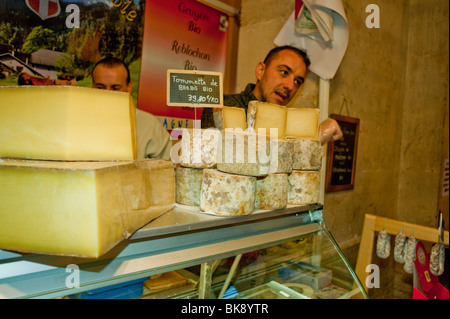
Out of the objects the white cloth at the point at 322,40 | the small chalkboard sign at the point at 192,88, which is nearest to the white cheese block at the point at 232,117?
the small chalkboard sign at the point at 192,88

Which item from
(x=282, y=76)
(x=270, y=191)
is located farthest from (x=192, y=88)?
(x=282, y=76)

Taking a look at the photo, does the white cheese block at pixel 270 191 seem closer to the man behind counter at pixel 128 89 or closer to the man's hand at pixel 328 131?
the man's hand at pixel 328 131

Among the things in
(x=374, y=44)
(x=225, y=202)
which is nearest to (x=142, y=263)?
(x=225, y=202)

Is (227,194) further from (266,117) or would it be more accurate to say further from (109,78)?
(109,78)

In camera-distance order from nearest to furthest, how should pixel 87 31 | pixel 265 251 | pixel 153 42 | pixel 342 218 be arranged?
pixel 265 251, pixel 87 31, pixel 153 42, pixel 342 218

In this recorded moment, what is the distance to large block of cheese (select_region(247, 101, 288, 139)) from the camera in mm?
1282

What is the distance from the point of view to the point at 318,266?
4.44 feet

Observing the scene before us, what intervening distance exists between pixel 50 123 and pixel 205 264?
71 centimetres

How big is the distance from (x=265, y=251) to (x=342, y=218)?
1.97m

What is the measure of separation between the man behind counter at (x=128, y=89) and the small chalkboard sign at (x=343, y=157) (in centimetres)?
156

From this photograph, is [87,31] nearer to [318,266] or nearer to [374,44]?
[318,266]

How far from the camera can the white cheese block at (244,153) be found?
3.28 ft

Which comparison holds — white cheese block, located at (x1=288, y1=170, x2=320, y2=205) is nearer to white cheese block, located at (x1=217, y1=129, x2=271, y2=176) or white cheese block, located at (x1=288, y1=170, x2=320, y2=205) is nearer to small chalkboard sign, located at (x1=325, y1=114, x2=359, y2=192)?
white cheese block, located at (x1=217, y1=129, x2=271, y2=176)

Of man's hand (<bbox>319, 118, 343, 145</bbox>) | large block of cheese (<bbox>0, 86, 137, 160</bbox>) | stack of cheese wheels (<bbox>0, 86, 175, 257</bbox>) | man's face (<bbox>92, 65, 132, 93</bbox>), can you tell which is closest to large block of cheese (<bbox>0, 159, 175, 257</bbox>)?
stack of cheese wheels (<bbox>0, 86, 175, 257</bbox>)
